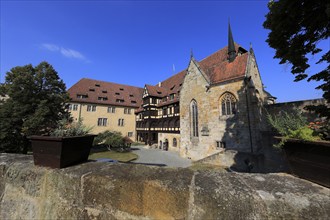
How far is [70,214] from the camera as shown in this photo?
1396 mm

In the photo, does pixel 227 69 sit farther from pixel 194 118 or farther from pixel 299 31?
pixel 299 31

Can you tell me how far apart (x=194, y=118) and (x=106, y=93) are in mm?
21647

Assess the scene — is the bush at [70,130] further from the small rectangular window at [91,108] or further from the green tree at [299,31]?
the small rectangular window at [91,108]

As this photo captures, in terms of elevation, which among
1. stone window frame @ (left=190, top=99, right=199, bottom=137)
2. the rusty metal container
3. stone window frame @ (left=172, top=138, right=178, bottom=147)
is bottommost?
Answer: stone window frame @ (left=172, top=138, right=178, bottom=147)

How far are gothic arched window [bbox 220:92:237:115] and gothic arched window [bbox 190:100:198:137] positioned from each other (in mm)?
3521

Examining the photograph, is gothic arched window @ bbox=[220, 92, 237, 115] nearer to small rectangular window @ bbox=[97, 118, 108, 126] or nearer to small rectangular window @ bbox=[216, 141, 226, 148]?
small rectangular window @ bbox=[216, 141, 226, 148]

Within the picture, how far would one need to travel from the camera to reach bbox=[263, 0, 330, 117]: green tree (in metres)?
3.59

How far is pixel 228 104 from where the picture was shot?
15.9 metres

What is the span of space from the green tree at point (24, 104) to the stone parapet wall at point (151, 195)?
13.2 m

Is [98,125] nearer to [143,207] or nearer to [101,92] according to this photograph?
[101,92]

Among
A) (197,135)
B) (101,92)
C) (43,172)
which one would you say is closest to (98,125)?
(101,92)

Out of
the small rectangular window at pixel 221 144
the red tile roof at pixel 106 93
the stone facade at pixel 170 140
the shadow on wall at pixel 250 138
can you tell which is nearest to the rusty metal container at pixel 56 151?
the shadow on wall at pixel 250 138

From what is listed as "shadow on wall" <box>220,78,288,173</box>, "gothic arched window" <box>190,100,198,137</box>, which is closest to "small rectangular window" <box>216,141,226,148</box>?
"shadow on wall" <box>220,78,288,173</box>

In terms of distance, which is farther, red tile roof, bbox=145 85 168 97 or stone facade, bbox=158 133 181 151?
red tile roof, bbox=145 85 168 97
